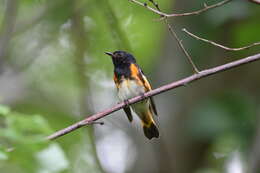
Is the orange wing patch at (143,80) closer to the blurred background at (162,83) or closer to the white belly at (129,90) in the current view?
the white belly at (129,90)

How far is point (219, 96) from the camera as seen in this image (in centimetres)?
593

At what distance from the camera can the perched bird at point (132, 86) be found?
4.64 meters

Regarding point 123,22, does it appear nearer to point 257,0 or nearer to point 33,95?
point 33,95

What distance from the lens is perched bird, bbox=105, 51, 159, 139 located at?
4645mm

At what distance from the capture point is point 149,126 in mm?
4965

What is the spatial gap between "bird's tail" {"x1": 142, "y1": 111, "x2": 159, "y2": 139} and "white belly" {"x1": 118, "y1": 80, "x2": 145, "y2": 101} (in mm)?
417

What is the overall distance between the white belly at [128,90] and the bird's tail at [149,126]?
42cm

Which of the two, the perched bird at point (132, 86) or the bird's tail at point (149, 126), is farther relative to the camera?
the bird's tail at point (149, 126)

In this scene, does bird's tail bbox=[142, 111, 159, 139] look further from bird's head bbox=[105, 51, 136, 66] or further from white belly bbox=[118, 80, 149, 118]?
bird's head bbox=[105, 51, 136, 66]

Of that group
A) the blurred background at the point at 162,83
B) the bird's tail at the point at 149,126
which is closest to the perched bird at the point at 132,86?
the bird's tail at the point at 149,126

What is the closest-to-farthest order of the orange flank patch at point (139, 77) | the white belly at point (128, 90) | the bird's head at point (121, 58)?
the white belly at point (128, 90), the orange flank patch at point (139, 77), the bird's head at point (121, 58)

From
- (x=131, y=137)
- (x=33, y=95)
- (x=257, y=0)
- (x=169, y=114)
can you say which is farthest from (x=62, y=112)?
(x=257, y=0)

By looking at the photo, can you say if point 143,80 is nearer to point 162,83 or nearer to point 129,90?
point 129,90

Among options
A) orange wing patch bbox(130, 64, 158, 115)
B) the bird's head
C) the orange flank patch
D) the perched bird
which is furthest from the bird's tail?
the bird's head
